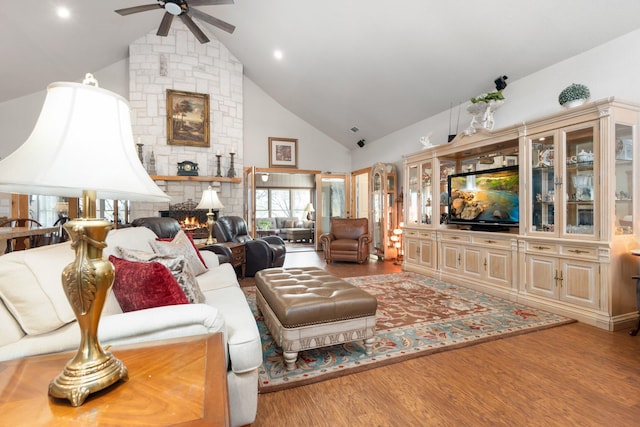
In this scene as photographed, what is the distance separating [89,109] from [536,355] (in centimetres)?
281

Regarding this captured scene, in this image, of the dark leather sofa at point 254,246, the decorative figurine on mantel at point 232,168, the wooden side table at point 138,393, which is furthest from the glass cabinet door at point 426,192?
the wooden side table at point 138,393

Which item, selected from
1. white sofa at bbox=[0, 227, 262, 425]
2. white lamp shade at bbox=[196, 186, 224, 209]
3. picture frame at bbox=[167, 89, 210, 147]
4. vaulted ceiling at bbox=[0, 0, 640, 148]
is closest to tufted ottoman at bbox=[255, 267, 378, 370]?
white sofa at bbox=[0, 227, 262, 425]

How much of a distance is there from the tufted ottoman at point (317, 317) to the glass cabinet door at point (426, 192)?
2.90 m

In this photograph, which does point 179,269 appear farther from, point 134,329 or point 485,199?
point 485,199

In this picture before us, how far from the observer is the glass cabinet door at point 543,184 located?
3102 millimetres

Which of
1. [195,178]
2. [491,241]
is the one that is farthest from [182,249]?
[195,178]

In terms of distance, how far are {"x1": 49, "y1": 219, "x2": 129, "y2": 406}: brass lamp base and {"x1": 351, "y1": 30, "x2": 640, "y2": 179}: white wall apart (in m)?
4.08

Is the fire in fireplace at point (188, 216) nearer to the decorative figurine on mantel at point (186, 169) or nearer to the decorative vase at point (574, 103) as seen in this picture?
the decorative figurine on mantel at point (186, 169)

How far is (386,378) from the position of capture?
1.88m

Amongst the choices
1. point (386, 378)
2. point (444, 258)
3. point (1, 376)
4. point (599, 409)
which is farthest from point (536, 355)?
point (1, 376)

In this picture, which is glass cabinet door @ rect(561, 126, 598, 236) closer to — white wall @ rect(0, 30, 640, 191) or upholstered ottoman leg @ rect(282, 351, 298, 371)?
white wall @ rect(0, 30, 640, 191)

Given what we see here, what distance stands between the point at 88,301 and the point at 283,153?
7.03m

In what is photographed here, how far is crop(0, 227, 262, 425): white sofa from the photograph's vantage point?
1047mm

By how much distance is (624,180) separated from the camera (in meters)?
2.72
